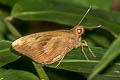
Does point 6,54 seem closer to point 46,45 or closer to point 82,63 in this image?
point 46,45

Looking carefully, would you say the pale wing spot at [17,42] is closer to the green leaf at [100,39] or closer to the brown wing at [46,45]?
the brown wing at [46,45]

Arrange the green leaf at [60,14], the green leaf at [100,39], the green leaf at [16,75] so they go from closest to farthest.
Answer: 1. the green leaf at [16,75]
2. the green leaf at [60,14]
3. the green leaf at [100,39]

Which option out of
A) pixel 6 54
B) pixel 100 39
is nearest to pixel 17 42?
pixel 6 54

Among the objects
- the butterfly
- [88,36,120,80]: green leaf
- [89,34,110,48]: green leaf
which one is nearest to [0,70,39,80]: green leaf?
the butterfly

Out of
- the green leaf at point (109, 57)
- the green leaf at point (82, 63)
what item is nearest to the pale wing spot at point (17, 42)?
the green leaf at point (82, 63)

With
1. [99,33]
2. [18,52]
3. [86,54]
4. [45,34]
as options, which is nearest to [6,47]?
[18,52]

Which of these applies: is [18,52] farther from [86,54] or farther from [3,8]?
[3,8]
